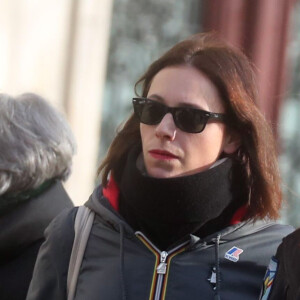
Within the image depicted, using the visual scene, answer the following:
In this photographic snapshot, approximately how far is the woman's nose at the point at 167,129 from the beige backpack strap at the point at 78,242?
38 centimetres

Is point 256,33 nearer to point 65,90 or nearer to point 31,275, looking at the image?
point 65,90

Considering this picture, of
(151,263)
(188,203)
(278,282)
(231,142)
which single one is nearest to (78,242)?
(151,263)

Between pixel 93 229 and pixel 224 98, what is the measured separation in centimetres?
61

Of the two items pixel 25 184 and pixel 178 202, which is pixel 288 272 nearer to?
pixel 178 202

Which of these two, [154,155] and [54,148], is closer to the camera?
[154,155]

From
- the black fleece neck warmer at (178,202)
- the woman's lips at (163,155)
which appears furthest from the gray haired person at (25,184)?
the woman's lips at (163,155)

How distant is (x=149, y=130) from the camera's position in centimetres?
247

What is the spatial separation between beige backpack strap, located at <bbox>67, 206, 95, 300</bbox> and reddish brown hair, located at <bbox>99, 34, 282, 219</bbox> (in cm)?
53

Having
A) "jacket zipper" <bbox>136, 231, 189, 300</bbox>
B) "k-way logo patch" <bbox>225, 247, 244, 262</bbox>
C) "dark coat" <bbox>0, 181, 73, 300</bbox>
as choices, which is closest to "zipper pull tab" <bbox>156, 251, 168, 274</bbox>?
"jacket zipper" <bbox>136, 231, 189, 300</bbox>

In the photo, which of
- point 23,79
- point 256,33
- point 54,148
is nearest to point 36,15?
point 23,79

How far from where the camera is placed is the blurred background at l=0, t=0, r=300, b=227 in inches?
197

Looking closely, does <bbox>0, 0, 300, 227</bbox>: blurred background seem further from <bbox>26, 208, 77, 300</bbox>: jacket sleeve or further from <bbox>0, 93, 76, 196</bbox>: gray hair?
<bbox>26, 208, 77, 300</bbox>: jacket sleeve

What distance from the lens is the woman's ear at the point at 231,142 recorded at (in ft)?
8.30

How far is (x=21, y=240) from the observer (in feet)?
9.07
